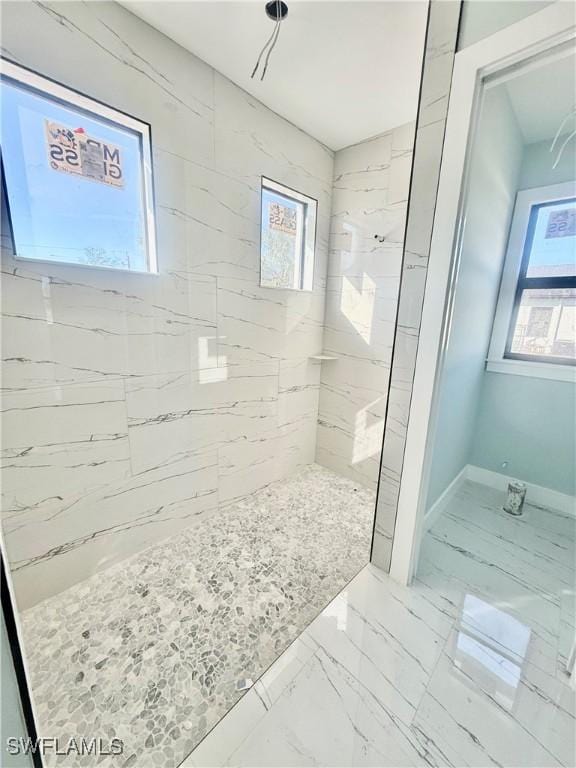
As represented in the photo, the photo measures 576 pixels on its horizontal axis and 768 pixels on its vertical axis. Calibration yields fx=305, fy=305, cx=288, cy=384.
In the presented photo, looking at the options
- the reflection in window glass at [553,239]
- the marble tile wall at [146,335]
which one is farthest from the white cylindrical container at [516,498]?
the marble tile wall at [146,335]

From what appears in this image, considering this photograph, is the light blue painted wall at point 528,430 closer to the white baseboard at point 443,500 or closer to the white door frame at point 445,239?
the white baseboard at point 443,500

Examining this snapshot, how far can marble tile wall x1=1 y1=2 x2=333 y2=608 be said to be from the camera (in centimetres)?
129

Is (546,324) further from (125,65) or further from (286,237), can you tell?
(125,65)

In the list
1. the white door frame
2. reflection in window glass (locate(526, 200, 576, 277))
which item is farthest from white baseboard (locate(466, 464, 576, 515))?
reflection in window glass (locate(526, 200, 576, 277))

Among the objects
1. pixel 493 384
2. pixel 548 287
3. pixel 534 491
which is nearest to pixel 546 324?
pixel 548 287

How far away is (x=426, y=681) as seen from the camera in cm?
118

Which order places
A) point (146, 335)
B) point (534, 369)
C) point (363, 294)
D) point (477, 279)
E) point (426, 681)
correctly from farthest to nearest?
point (363, 294), point (534, 369), point (477, 279), point (146, 335), point (426, 681)

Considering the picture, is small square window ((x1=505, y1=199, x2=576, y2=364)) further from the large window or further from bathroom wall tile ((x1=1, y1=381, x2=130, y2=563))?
bathroom wall tile ((x1=1, y1=381, x2=130, y2=563))

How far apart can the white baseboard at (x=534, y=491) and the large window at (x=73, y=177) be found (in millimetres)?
2877

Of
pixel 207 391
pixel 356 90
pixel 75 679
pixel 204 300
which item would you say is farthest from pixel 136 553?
pixel 356 90

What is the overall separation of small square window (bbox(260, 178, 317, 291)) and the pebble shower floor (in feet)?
5.76

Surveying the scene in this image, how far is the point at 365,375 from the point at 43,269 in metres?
2.07

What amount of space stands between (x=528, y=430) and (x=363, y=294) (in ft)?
5.40

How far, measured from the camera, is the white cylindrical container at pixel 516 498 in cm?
215
